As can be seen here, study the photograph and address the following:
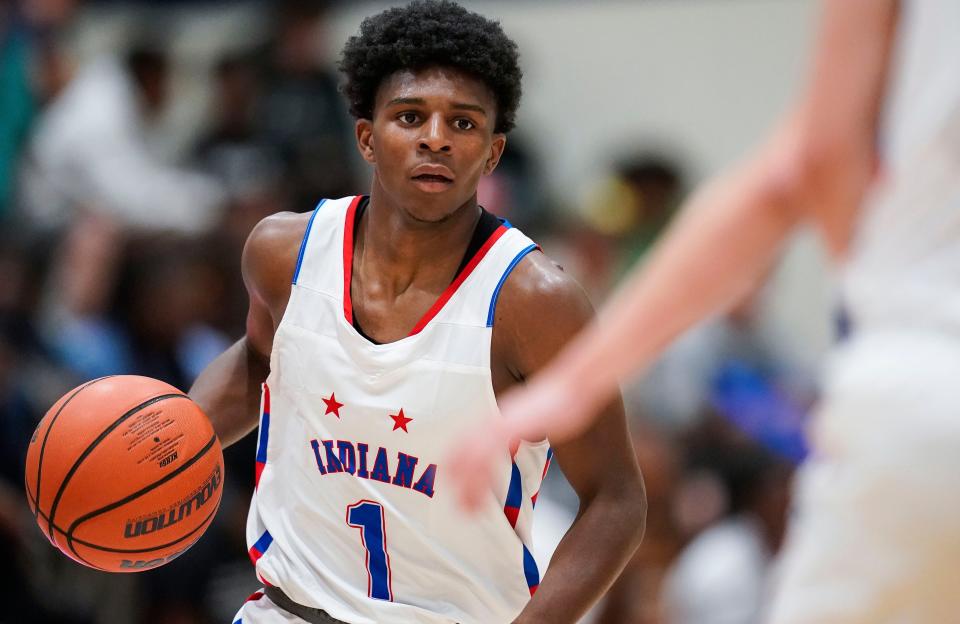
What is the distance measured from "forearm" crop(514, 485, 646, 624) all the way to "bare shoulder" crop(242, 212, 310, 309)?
3.68ft

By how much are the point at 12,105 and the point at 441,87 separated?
213 inches

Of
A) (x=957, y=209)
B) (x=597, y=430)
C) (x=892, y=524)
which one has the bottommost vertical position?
(x=597, y=430)

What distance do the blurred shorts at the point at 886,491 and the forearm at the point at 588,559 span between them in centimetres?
167

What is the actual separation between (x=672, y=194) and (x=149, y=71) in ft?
11.5

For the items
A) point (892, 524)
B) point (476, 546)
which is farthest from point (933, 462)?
point (476, 546)

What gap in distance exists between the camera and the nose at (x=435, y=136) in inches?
164

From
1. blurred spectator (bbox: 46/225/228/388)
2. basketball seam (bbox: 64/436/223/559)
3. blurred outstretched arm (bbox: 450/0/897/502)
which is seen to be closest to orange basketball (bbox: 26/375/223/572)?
basketball seam (bbox: 64/436/223/559)

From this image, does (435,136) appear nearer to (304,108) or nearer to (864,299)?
(864,299)

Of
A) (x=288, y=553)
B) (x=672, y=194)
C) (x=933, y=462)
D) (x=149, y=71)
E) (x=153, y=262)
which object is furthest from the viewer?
(x=672, y=194)

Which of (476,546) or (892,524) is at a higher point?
(892,524)

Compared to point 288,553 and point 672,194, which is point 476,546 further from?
point 672,194

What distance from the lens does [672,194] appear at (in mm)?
10227

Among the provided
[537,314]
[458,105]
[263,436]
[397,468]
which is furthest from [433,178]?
[263,436]

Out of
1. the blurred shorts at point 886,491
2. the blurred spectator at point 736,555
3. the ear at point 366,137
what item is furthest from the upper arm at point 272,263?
the blurred spectator at point 736,555
